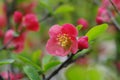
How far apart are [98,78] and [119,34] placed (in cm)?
85

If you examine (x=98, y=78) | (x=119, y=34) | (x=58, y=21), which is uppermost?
(x=58, y=21)

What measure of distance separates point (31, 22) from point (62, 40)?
0.46 m

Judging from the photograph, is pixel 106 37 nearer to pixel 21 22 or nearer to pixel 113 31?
pixel 113 31

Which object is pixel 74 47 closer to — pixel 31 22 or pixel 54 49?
pixel 54 49

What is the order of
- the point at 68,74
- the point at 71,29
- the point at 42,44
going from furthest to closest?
the point at 42,44
the point at 68,74
the point at 71,29

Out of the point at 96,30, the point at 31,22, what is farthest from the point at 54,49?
the point at 31,22

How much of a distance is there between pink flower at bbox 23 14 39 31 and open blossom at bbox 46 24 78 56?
397mm

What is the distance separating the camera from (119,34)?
2170mm

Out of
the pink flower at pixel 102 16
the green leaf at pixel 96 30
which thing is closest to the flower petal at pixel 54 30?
the green leaf at pixel 96 30

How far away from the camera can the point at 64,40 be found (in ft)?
4.17

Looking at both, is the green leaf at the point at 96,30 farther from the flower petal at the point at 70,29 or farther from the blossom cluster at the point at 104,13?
the blossom cluster at the point at 104,13

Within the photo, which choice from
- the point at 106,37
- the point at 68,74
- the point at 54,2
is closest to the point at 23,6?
the point at 54,2

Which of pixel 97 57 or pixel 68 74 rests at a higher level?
pixel 97 57

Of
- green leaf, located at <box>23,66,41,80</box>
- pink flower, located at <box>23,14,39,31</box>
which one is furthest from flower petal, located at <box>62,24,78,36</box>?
pink flower, located at <box>23,14,39,31</box>
